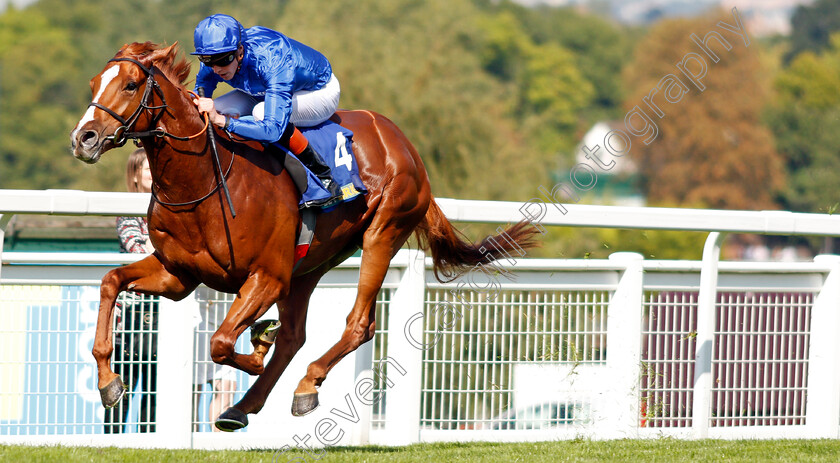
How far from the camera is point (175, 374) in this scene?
205 inches

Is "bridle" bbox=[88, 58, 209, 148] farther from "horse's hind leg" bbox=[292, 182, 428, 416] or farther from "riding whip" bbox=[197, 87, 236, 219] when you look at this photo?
"horse's hind leg" bbox=[292, 182, 428, 416]

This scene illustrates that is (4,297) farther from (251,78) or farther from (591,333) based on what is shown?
(591,333)

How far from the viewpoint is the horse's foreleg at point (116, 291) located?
13.3 feet

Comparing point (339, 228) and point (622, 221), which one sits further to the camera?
point (622, 221)

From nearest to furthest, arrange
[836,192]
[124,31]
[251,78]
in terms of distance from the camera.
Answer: [251,78], [836,192], [124,31]

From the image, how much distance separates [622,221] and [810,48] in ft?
327

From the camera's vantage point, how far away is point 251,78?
4387 mm

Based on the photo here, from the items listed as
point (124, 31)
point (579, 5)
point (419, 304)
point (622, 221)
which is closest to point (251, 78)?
point (419, 304)

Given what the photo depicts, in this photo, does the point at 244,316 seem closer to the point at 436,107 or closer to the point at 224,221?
the point at 224,221

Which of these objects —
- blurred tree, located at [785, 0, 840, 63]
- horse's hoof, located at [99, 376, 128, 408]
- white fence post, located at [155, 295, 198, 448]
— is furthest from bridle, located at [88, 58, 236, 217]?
blurred tree, located at [785, 0, 840, 63]

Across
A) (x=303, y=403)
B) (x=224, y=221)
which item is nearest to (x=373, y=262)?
(x=303, y=403)

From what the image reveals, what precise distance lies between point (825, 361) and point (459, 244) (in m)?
2.34

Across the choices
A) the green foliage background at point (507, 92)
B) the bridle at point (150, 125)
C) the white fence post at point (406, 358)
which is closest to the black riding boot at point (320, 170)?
the bridle at point (150, 125)

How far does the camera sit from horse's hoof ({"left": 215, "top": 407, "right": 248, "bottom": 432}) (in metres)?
4.34
